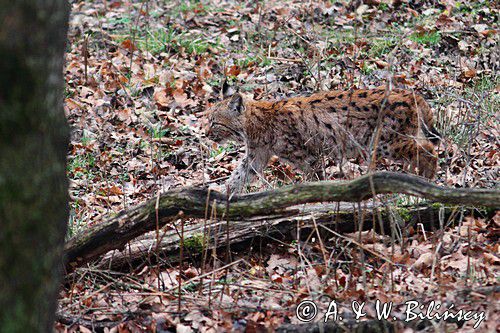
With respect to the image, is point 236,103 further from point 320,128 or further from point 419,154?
point 419,154

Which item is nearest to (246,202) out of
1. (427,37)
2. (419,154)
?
(419,154)

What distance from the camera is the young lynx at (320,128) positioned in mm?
7926

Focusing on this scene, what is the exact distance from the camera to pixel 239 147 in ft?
32.0

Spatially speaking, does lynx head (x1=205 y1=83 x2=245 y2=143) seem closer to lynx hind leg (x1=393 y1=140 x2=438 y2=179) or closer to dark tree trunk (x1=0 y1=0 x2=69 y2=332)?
lynx hind leg (x1=393 y1=140 x2=438 y2=179)

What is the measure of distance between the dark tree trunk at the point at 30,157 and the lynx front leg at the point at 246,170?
15.4 ft

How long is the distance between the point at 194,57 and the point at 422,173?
17.4ft

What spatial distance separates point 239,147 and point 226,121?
1.12m

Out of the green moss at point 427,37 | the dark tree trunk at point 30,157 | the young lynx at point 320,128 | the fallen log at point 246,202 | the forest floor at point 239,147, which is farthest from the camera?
the green moss at point 427,37

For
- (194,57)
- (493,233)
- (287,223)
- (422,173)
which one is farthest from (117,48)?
(493,233)

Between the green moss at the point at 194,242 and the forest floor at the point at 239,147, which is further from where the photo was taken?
the green moss at the point at 194,242

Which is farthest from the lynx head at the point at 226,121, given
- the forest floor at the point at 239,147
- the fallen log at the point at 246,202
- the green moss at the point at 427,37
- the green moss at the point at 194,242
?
the green moss at the point at 427,37

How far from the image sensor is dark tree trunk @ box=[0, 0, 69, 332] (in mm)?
2922

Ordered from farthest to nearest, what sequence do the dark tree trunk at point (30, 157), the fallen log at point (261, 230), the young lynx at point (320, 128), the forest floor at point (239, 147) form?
the young lynx at point (320, 128) < the fallen log at point (261, 230) < the forest floor at point (239, 147) < the dark tree trunk at point (30, 157)

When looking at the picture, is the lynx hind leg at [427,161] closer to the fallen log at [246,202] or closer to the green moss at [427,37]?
the fallen log at [246,202]
